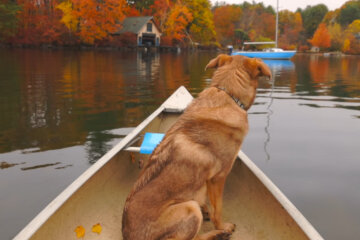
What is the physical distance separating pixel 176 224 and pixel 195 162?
603 mm

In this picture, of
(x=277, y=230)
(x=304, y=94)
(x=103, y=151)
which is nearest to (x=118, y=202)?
(x=277, y=230)

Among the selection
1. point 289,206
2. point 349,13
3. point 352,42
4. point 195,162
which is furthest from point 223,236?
point 349,13

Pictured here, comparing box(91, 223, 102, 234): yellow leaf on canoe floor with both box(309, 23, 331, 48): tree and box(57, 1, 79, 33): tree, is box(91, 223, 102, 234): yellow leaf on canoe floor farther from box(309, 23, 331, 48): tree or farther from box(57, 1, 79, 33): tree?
box(309, 23, 331, 48): tree

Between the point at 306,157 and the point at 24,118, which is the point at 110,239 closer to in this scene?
the point at 306,157

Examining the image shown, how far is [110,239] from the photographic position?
3.71 m

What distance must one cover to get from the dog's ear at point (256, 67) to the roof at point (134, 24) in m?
66.3

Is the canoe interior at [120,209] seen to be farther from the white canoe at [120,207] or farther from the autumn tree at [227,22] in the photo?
the autumn tree at [227,22]

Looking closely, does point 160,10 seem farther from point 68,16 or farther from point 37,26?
point 37,26

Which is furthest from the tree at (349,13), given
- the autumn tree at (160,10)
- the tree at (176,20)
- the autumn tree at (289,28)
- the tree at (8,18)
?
the tree at (8,18)

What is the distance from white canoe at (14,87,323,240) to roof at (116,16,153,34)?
2573 inches

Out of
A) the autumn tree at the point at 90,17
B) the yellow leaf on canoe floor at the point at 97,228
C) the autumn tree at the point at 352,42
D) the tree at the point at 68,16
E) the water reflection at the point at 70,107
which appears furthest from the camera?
the autumn tree at the point at 352,42

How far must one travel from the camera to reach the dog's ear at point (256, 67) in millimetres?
3450

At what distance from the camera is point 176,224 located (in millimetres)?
2836

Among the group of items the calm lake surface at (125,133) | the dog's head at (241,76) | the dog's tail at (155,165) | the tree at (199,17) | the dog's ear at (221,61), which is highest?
the tree at (199,17)
